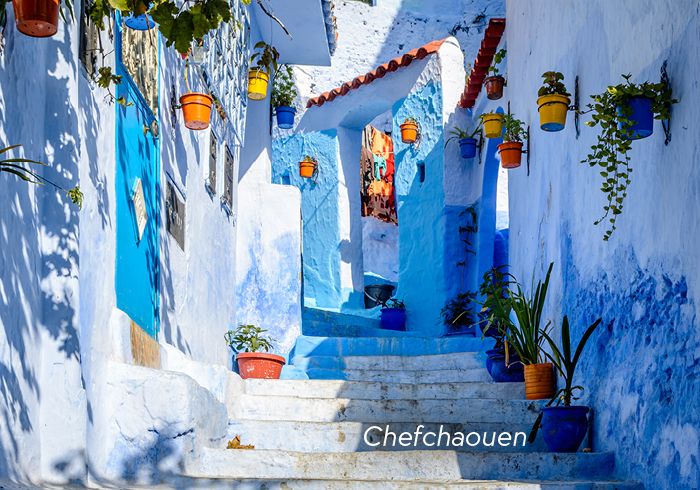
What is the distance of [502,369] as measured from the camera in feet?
26.3

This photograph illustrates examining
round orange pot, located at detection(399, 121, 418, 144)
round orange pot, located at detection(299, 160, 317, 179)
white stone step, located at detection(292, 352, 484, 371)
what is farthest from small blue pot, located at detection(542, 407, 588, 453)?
round orange pot, located at detection(299, 160, 317, 179)

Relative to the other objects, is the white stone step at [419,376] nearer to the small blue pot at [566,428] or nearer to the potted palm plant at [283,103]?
the small blue pot at [566,428]

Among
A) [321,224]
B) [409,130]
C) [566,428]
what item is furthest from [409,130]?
[566,428]

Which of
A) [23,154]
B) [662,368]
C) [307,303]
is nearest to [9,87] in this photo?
[23,154]

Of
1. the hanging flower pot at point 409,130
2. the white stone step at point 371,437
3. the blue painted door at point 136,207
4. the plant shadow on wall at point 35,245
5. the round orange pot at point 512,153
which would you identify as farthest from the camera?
the hanging flower pot at point 409,130

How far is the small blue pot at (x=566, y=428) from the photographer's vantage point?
19.6 ft

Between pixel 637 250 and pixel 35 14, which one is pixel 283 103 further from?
pixel 35 14

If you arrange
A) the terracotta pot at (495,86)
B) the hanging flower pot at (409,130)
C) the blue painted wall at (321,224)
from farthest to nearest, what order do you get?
the blue painted wall at (321,224)
the hanging flower pot at (409,130)
the terracotta pot at (495,86)

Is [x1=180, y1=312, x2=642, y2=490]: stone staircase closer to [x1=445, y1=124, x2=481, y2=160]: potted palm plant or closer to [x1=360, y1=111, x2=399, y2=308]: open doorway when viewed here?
[x1=445, y1=124, x2=481, y2=160]: potted palm plant

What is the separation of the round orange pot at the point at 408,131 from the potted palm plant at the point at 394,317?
2022mm

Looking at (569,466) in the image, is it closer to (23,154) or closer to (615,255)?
(615,255)

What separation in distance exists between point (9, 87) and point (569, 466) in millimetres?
3516

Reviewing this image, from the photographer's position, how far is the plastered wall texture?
4.64 metres

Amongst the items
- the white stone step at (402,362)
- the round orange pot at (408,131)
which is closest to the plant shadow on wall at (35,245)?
the white stone step at (402,362)
